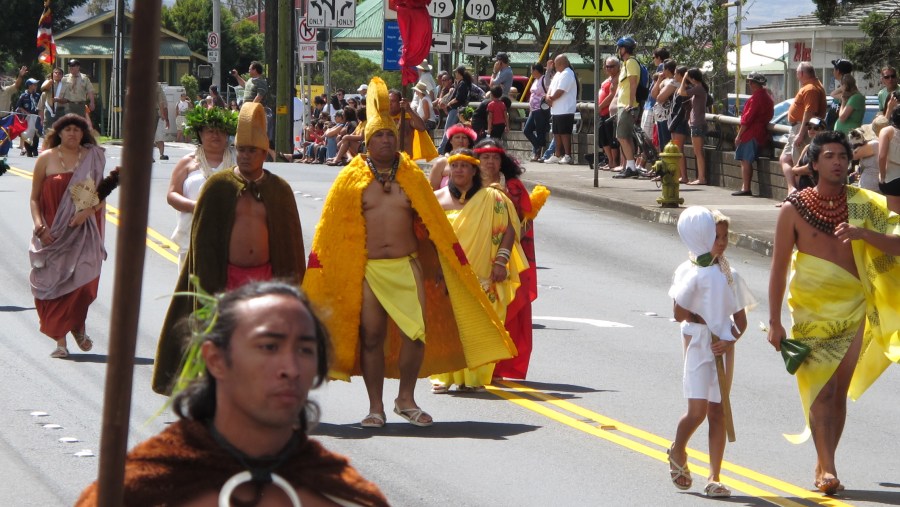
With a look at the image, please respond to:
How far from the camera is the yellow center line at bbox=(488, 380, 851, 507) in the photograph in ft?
26.9

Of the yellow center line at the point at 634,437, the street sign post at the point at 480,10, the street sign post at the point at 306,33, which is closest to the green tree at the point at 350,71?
the street sign post at the point at 306,33

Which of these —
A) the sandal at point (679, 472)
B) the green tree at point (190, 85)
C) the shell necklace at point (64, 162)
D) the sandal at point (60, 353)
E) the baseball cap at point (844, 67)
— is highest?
the green tree at point (190, 85)

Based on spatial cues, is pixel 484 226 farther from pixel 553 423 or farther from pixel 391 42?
pixel 391 42


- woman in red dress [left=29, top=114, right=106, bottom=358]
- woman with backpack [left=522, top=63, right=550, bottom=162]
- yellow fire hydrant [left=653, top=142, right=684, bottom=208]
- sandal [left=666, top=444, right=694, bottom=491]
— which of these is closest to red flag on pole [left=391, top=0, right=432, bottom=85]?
woman in red dress [left=29, top=114, right=106, bottom=358]

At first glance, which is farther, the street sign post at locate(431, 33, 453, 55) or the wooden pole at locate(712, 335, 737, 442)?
the street sign post at locate(431, 33, 453, 55)

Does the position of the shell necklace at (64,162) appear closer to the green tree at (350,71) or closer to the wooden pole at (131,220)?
the wooden pole at (131,220)

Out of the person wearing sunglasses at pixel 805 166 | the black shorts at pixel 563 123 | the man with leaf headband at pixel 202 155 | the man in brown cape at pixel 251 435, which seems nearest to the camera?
the man in brown cape at pixel 251 435

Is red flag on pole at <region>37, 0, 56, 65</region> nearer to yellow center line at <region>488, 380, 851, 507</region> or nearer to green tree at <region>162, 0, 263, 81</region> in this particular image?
green tree at <region>162, 0, 263, 81</region>

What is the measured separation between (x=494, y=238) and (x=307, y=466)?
7.93 metres

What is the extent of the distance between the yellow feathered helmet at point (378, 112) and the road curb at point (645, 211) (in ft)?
29.4

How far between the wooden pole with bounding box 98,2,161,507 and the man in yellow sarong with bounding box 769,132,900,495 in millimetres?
6332

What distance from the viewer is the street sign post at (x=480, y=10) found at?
3048cm

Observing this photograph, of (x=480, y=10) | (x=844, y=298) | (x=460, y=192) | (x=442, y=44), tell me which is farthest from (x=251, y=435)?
(x=442, y=44)

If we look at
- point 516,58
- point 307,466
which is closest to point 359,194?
point 307,466
